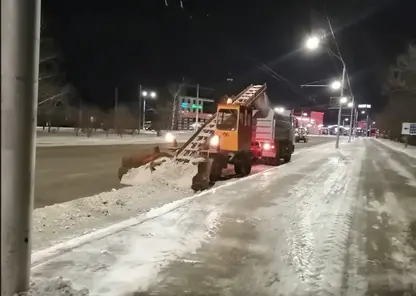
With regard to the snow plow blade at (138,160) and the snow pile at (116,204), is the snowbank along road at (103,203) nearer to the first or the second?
the snow pile at (116,204)

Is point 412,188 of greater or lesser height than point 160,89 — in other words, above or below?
below

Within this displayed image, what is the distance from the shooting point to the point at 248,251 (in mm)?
7129

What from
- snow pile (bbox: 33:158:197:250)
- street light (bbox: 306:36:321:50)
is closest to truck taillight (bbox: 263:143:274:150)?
snow pile (bbox: 33:158:197:250)

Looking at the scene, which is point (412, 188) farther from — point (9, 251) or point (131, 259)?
point (9, 251)

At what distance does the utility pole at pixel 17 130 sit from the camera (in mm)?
4387

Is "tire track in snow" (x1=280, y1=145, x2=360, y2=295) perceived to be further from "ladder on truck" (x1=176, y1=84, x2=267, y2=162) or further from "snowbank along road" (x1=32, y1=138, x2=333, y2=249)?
"ladder on truck" (x1=176, y1=84, x2=267, y2=162)

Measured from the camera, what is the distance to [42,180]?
14109mm

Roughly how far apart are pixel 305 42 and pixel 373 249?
95.6 feet

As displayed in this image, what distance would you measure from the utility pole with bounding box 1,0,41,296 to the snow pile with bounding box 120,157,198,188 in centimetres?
851

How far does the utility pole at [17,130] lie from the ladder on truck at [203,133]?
10.0 m

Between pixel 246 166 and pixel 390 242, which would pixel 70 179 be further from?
pixel 390 242

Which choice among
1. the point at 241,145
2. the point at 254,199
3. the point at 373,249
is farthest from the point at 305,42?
the point at 373,249

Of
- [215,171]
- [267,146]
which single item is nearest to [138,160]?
[215,171]

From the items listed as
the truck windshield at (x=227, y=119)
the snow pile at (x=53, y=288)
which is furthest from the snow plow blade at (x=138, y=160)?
the snow pile at (x=53, y=288)
